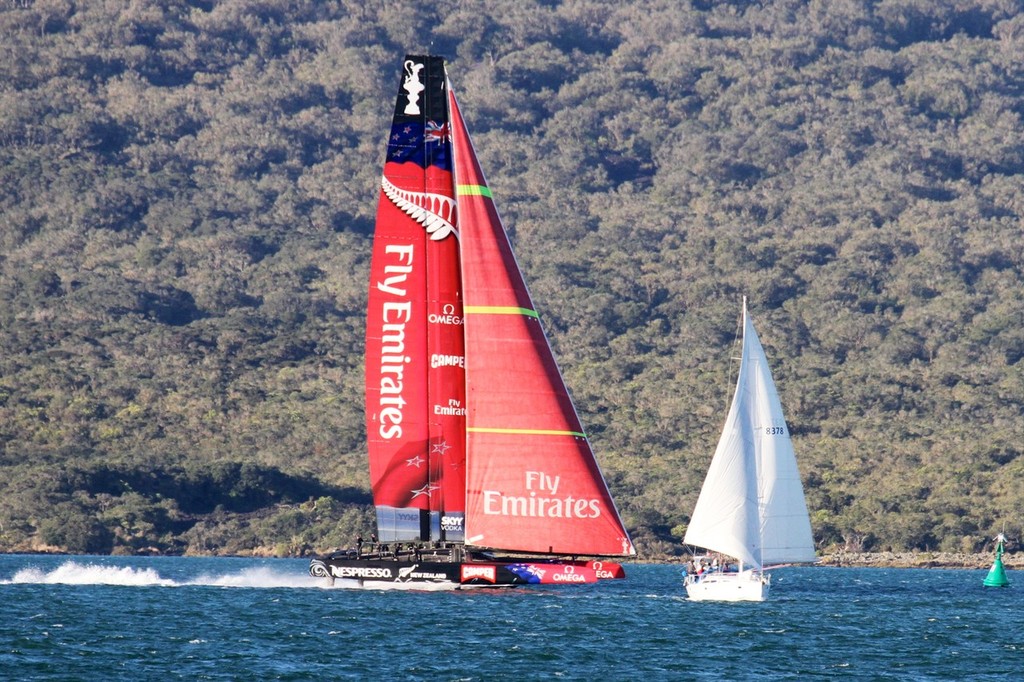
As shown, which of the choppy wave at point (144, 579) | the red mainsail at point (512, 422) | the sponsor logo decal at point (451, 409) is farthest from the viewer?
the choppy wave at point (144, 579)

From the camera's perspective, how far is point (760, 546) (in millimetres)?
66188

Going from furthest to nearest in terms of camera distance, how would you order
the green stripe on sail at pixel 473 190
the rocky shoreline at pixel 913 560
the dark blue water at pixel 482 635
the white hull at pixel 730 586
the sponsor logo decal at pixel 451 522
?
1. the rocky shoreline at pixel 913 560
2. the white hull at pixel 730 586
3. the sponsor logo decal at pixel 451 522
4. the green stripe on sail at pixel 473 190
5. the dark blue water at pixel 482 635

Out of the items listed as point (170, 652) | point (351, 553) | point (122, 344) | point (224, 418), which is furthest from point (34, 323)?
point (170, 652)

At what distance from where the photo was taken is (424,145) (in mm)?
64250

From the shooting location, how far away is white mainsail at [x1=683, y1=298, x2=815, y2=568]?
6581 cm

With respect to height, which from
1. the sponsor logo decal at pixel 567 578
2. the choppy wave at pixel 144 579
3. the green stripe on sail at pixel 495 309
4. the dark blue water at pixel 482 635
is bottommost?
the dark blue water at pixel 482 635

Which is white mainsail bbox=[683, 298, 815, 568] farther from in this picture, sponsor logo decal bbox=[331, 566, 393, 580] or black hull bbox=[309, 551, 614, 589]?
sponsor logo decal bbox=[331, 566, 393, 580]

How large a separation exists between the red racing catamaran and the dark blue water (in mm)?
1832

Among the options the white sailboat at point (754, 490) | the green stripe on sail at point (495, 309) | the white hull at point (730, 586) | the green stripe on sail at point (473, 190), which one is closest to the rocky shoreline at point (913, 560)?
the white hull at point (730, 586)

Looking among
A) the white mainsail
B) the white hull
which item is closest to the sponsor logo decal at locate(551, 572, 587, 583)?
the white mainsail

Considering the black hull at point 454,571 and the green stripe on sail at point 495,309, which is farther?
the black hull at point 454,571

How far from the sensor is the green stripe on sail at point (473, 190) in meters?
63.0

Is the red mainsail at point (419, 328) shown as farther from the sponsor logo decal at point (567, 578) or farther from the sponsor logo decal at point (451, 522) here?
the sponsor logo decal at point (567, 578)

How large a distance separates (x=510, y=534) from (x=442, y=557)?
2523 millimetres
